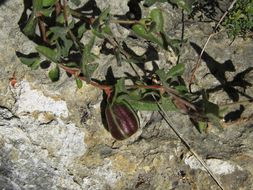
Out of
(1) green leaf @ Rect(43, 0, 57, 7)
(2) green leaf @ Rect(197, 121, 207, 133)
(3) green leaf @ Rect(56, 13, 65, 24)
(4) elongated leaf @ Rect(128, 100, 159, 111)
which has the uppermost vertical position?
(1) green leaf @ Rect(43, 0, 57, 7)

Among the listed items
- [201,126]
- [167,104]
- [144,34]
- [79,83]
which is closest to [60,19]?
[79,83]

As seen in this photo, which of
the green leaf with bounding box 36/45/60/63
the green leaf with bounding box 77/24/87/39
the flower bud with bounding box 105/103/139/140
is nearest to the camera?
the green leaf with bounding box 36/45/60/63

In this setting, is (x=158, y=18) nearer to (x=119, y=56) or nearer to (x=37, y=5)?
(x=119, y=56)

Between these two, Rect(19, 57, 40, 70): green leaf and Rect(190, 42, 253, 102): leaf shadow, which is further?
Rect(190, 42, 253, 102): leaf shadow

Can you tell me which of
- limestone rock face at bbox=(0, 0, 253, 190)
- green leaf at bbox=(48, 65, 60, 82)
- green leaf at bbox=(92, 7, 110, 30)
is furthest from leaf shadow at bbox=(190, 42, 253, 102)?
green leaf at bbox=(48, 65, 60, 82)

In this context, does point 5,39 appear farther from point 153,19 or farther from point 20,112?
point 153,19

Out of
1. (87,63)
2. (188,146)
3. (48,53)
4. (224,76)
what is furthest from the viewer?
(224,76)

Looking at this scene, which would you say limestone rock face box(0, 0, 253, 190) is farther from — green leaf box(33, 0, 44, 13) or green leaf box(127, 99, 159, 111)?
green leaf box(33, 0, 44, 13)
